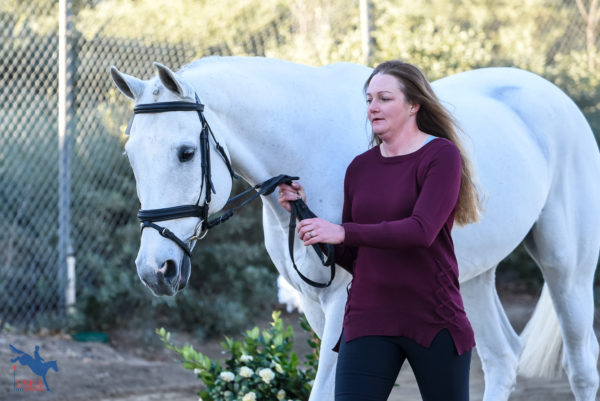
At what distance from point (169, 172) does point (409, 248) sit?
0.84 metres

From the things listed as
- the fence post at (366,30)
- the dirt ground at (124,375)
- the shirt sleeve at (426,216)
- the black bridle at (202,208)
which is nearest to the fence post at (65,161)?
the dirt ground at (124,375)

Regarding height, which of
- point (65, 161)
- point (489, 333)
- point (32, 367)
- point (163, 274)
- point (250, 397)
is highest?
point (65, 161)

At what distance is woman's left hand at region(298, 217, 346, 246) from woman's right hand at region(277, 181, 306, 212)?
485 mm

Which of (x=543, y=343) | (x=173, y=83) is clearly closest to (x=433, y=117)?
(x=173, y=83)

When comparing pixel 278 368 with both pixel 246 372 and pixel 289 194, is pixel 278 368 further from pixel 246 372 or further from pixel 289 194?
pixel 289 194

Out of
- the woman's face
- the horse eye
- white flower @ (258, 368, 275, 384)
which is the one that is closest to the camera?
the woman's face

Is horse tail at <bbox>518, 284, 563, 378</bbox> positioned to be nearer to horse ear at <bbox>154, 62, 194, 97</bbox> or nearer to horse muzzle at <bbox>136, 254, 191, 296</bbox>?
horse muzzle at <bbox>136, 254, 191, 296</bbox>

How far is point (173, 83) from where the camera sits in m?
2.68

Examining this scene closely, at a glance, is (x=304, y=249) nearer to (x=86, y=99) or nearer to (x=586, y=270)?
(x=586, y=270)

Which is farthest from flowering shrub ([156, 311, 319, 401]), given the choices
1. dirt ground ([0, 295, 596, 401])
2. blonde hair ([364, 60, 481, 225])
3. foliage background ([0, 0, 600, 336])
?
foliage background ([0, 0, 600, 336])

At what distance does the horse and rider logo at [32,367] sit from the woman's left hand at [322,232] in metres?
3.30

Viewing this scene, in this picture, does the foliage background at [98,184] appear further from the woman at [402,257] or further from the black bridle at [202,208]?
the woman at [402,257]

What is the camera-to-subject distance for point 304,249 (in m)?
2.92

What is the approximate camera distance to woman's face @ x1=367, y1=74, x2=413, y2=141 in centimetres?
Answer: 239
